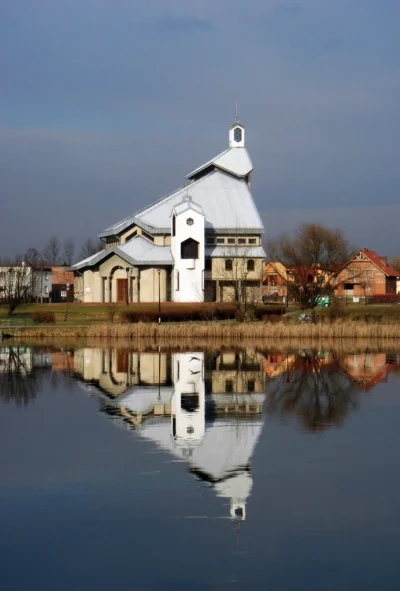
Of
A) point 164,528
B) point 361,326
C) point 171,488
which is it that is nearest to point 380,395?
point 171,488

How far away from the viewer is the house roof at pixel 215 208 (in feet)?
267

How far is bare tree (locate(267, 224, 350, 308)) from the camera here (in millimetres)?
68875

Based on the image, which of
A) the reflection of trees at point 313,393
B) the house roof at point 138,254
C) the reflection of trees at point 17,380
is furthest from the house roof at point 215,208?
the reflection of trees at point 313,393

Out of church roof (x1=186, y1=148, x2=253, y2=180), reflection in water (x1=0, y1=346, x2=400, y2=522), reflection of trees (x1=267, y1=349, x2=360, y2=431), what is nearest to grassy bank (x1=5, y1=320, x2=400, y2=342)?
reflection in water (x1=0, y1=346, x2=400, y2=522)

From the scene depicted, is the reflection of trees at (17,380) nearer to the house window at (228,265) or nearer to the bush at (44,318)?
the bush at (44,318)

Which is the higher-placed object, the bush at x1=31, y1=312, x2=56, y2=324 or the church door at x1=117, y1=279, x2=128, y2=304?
the church door at x1=117, y1=279, x2=128, y2=304

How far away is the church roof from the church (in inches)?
93.7

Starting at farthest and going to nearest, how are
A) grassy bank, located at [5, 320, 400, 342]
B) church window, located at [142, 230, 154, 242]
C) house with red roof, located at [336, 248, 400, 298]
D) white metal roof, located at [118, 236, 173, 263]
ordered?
house with red roof, located at [336, 248, 400, 298] < church window, located at [142, 230, 154, 242] < white metal roof, located at [118, 236, 173, 263] < grassy bank, located at [5, 320, 400, 342]

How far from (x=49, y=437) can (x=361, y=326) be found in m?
30.3

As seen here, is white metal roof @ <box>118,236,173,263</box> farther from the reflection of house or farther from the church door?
the reflection of house

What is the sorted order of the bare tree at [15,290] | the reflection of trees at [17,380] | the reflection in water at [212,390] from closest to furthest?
the reflection in water at [212,390], the reflection of trees at [17,380], the bare tree at [15,290]

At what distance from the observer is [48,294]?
124 m

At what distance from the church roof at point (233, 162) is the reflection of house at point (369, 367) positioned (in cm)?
4779

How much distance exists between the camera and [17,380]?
108ft
